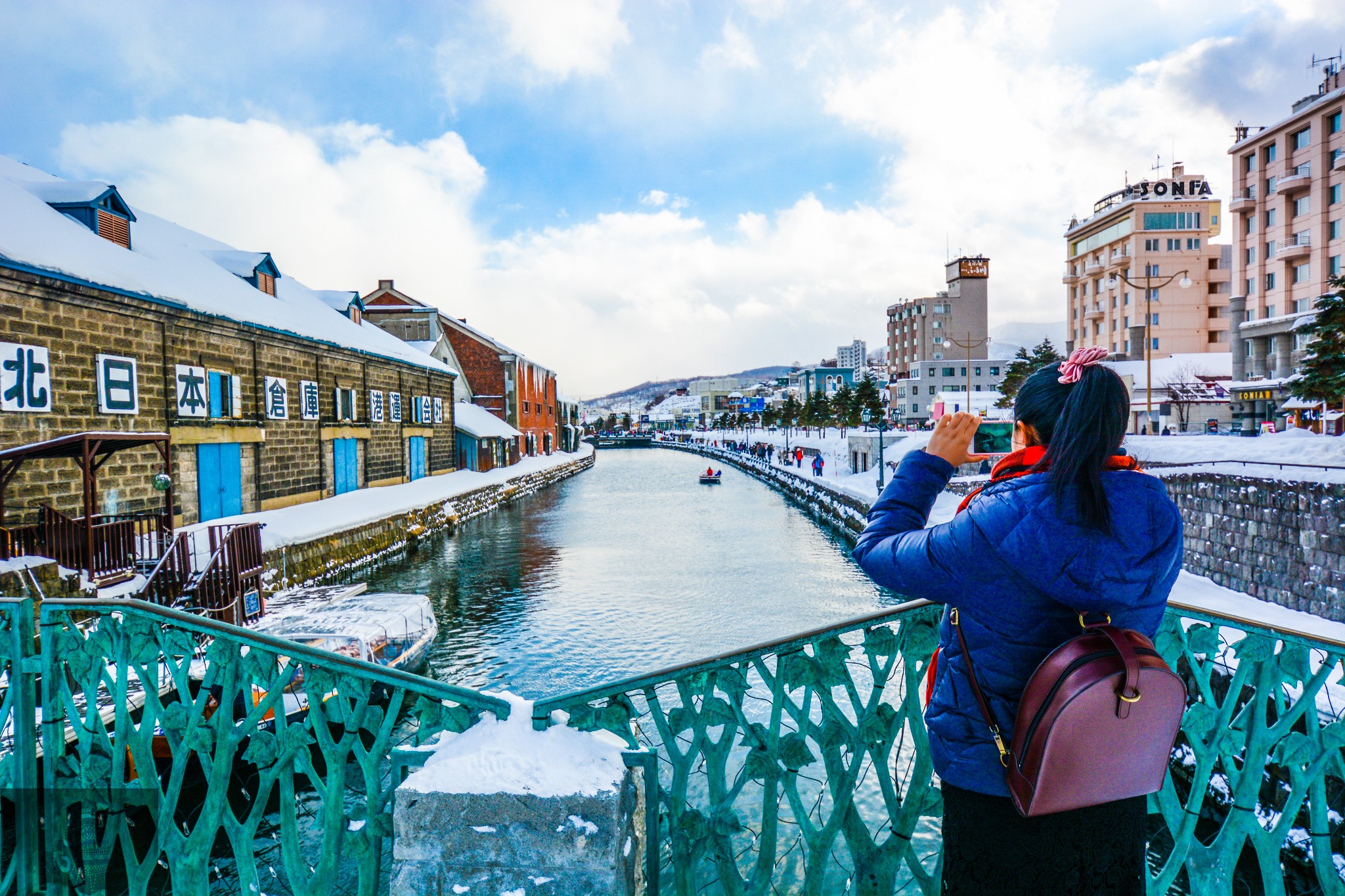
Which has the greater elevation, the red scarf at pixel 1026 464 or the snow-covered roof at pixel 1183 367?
the snow-covered roof at pixel 1183 367

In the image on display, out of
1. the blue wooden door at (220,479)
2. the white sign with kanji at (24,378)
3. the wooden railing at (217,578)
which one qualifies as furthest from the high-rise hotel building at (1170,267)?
the white sign with kanji at (24,378)

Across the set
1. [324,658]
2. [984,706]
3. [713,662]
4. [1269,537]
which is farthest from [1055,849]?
[1269,537]

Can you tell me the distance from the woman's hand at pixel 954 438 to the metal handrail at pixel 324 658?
1483 millimetres

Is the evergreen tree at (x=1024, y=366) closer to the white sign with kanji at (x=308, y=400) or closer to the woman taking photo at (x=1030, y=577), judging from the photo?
the white sign with kanji at (x=308, y=400)

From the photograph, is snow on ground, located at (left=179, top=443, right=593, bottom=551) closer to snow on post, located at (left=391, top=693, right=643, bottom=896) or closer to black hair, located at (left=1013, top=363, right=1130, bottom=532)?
snow on post, located at (left=391, top=693, right=643, bottom=896)

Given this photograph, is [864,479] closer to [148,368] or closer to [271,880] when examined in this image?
[148,368]

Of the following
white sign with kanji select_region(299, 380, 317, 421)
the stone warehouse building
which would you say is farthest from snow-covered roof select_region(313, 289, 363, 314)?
white sign with kanji select_region(299, 380, 317, 421)

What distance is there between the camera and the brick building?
42.6 meters

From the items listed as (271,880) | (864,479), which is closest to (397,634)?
(271,880)

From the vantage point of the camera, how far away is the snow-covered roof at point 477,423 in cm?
3962

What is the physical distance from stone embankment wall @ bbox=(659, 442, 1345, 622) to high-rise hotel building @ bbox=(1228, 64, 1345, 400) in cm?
2590

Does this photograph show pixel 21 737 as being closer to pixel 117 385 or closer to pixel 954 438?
pixel 954 438

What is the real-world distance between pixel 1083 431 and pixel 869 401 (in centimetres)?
6164

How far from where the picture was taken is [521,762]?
2139 millimetres
